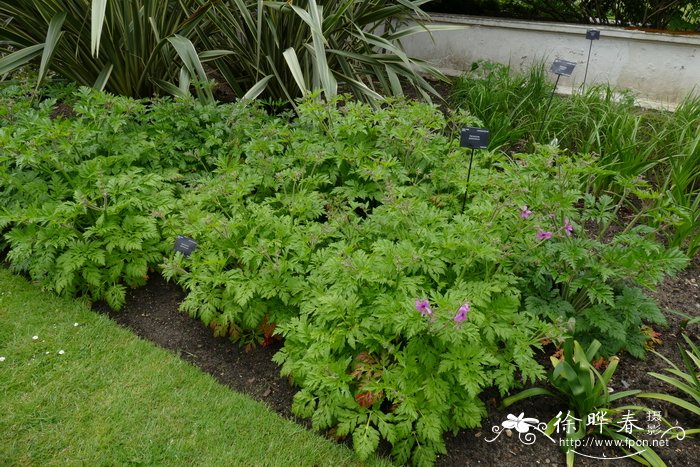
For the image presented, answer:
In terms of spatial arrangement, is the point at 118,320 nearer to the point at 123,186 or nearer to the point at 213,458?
the point at 123,186

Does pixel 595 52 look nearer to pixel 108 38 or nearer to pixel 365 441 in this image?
pixel 108 38

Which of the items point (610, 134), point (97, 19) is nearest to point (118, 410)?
point (97, 19)

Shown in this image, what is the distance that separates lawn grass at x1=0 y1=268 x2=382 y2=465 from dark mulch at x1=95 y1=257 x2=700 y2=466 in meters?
0.10

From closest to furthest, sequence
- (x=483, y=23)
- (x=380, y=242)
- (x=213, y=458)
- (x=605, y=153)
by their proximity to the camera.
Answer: (x=213, y=458), (x=380, y=242), (x=605, y=153), (x=483, y=23)

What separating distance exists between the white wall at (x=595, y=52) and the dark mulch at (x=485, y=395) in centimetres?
258

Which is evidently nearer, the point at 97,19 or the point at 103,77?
the point at 97,19

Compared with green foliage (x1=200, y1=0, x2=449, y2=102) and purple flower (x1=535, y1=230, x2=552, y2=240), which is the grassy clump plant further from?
green foliage (x1=200, y1=0, x2=449, y2=102)

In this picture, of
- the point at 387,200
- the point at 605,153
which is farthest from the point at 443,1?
the point at 387,200

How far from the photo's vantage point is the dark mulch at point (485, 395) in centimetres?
190

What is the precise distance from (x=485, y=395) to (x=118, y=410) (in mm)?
1553

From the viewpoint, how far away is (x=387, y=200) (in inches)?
85.4

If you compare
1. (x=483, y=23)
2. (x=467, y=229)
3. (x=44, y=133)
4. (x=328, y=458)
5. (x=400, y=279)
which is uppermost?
(x=483, y=23)

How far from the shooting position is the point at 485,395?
6.98ft

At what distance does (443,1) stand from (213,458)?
5.84 meters
